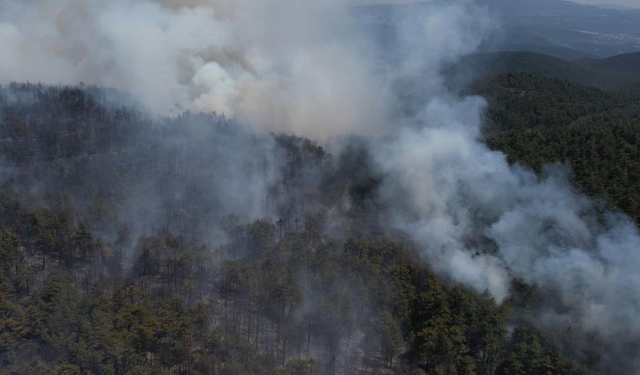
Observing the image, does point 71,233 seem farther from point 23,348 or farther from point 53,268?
point 23,348

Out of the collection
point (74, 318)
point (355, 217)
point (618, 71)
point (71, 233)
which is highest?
point (618, 71)

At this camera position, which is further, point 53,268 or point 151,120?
point 151,120

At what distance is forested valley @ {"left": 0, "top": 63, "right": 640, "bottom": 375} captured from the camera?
64.5 ft

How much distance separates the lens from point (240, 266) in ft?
82.7

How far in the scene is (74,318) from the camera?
20.0 meters

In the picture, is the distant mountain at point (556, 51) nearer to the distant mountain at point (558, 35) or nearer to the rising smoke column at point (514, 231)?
the distant mountain at point (558, 35)

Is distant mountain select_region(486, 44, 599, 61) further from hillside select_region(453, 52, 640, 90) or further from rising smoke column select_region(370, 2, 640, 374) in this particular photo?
rising smoke column select_region(370, 2, 640, 374)

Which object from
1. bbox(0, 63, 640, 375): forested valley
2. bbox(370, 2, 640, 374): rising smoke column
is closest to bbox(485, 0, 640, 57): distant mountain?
bbox(0, 63, 640, 375): forested valley

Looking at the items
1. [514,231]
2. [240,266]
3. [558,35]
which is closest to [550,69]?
[514,231]

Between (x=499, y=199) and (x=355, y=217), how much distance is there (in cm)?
917

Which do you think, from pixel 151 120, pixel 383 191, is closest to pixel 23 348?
pixel 383 191

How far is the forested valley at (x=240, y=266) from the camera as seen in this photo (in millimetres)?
19656

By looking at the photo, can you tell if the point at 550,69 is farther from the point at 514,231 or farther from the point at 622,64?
the point at 514,231

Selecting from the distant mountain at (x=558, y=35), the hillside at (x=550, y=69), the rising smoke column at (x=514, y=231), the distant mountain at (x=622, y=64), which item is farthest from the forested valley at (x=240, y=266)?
the distant mountain at (x=558, y=35)
